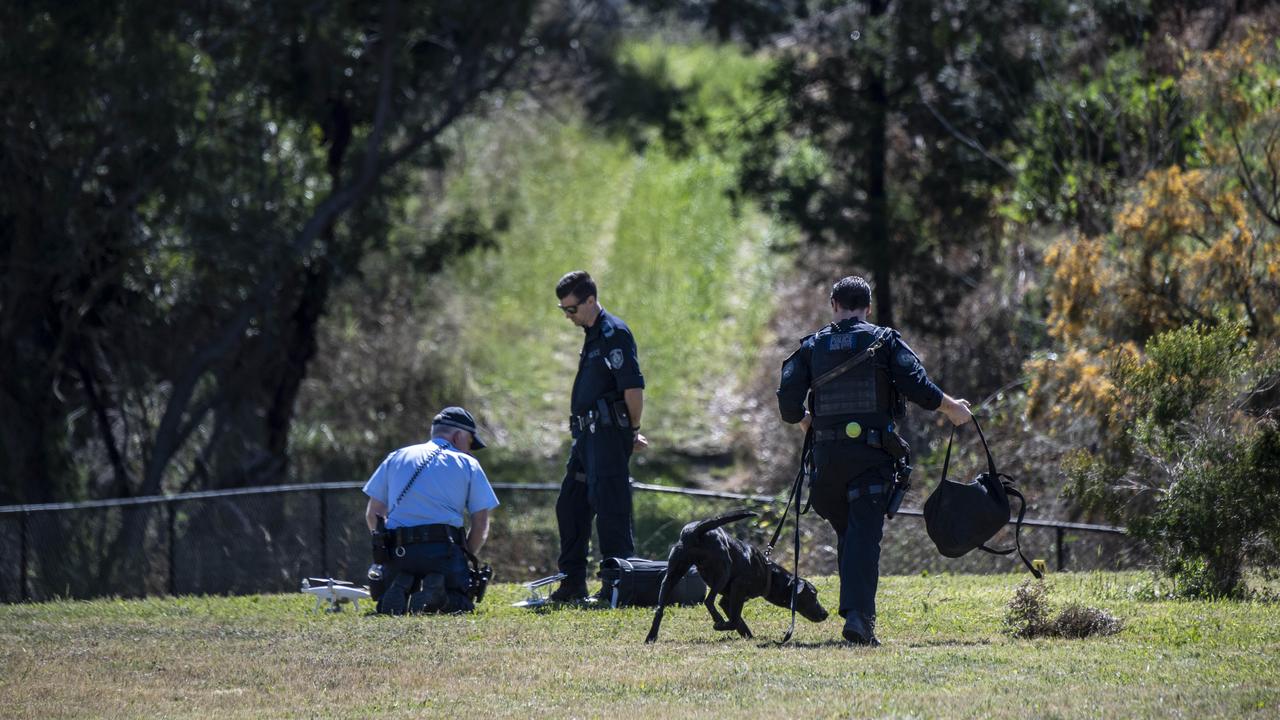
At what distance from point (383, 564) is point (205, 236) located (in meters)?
9.72

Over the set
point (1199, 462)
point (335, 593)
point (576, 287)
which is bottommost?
point (335, 593)

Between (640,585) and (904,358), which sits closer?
(904,358)

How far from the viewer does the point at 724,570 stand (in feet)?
26.9

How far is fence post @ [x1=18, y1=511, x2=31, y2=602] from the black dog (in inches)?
308

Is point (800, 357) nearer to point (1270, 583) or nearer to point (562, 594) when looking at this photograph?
point (562, 594)

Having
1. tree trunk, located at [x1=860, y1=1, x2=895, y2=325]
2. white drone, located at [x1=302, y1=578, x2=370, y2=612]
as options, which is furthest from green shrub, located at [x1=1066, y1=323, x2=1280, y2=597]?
tree trunk, located at [x1=860, y1=1, x2=895, y2=325]

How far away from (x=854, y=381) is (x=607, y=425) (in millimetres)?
2297

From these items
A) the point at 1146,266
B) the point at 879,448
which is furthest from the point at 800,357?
the point at 1146,266

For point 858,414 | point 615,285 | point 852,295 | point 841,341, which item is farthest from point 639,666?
point 615,285

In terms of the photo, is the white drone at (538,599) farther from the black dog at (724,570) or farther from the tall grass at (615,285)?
the tall grass at (615,285)

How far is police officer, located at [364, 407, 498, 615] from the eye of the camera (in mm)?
9742

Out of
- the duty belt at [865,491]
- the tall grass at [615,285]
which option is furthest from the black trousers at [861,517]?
the tall grass at [615,285]

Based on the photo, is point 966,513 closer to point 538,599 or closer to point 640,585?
point 640,585

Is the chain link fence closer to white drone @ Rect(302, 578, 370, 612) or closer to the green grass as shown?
white drone @ Rect(302, 578, 370, 612)
